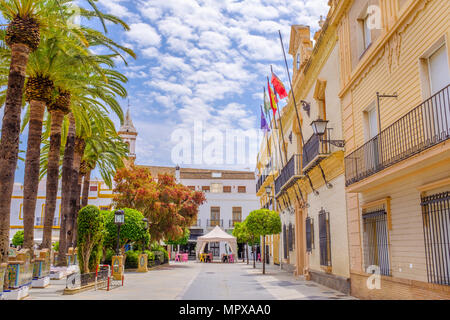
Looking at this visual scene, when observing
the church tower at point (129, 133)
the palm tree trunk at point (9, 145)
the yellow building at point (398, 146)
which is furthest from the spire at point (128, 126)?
the yellow building at point (398, 146)

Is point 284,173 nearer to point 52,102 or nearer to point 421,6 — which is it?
point 52,102

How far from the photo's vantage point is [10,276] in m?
10.6

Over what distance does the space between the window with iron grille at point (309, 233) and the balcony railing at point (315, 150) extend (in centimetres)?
306

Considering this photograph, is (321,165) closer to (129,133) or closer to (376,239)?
(376,239)

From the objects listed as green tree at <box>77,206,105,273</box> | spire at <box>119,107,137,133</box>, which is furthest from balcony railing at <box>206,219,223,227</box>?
green tree at <box>77,206,105,273</box>

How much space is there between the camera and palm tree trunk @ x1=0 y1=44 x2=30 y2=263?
36.6 ft

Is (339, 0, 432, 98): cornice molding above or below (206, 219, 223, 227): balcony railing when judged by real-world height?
above

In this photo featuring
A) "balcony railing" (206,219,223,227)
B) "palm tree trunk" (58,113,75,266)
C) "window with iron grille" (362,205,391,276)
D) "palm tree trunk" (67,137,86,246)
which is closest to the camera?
"window with iron grille" (362,205,391,276)

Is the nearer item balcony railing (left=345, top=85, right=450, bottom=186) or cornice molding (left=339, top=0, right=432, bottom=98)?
balcony railing (left=345, top=85, right=450, bottom=186)

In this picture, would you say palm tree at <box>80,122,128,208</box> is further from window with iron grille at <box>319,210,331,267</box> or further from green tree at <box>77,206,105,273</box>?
window with iron grille at <box>319,210,331,267</box>

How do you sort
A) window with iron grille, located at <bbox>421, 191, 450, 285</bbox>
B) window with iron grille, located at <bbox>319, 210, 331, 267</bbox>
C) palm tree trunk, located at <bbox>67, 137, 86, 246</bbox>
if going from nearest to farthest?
window with iron grille, located at <bbox>421, 191, 450, 285</bbox> → window with iron grille, located at <bbox>319, 210, 331, 267</bbox> → palm tree trunk, located at <bbox>67, 137, 86, 246</bbox>

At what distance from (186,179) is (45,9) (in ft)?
135

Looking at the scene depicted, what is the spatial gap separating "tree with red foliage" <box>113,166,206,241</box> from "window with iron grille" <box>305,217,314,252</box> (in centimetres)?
1067
